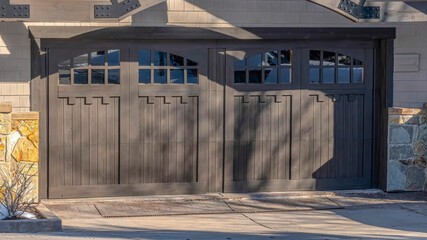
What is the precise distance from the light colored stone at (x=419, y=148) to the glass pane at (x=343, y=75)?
1.44 metres

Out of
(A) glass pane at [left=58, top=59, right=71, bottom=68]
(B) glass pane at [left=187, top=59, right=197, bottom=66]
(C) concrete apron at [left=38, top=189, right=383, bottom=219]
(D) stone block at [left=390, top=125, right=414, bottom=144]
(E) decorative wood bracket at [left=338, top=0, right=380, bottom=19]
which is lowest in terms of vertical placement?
(C) concrete apron at [left=38, top=189, right=383, bottom=219]

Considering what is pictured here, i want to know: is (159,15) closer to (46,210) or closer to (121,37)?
(121,37)

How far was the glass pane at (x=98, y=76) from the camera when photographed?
39.1 ft

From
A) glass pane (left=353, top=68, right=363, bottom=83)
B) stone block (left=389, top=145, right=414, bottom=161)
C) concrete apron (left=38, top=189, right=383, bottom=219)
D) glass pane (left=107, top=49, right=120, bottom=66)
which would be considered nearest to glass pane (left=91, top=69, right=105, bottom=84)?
glass pane (left=107, top=49, right=120, bottom=66)

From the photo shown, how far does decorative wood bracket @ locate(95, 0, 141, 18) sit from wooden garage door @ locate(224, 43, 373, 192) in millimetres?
2168

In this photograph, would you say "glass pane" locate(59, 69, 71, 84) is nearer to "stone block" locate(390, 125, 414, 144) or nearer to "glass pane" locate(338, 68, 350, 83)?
"glass pane" locate(338, 68, 350, 83)

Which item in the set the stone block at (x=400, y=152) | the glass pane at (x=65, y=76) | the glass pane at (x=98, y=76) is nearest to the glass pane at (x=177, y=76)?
the glass pane at (x=98, y=76)

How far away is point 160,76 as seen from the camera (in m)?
12.1

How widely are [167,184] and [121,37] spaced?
226 centimetres

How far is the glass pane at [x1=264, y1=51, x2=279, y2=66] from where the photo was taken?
12.4 metres

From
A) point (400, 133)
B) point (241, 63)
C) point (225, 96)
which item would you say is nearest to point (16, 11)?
point (225, 96)

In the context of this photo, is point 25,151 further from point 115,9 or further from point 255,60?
point 255,60

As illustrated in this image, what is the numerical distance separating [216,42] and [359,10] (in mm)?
2251

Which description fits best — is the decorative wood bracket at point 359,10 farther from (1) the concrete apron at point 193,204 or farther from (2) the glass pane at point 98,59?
(2) the glass pane at point 98,59
